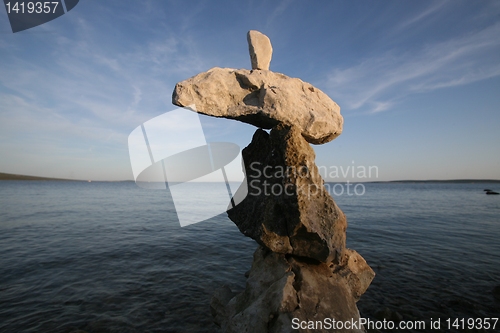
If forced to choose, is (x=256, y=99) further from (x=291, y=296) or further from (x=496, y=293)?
(x=496, y=293)

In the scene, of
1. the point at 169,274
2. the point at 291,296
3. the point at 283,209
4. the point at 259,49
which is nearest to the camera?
the point at 291,296

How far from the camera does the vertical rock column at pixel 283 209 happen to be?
518cm

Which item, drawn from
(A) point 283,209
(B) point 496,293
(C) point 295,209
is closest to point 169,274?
(A) point 283,209

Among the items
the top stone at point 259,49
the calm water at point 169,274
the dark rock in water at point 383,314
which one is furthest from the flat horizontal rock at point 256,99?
the calm water at point 169,274

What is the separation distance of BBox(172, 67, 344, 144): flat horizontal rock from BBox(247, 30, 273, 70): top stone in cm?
66

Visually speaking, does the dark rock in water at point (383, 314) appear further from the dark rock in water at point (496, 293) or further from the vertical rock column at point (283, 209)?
the dark rock in water at point (496, 293)

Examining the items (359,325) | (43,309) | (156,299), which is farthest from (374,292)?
(43,309)

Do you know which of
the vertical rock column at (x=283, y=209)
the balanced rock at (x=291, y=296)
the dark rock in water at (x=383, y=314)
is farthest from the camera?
the dark rock in water at (x=383, y=314)

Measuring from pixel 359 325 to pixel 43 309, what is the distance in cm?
976

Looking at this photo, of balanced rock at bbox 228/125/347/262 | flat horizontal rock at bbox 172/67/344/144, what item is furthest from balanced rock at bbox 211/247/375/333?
flat horizontal rock at bbox 172/67/344/144

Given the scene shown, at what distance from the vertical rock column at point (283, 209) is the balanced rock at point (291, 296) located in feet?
0.06

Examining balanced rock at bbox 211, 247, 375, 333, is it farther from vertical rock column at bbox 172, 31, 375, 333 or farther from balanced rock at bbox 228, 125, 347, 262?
balanced rock at bbox 228, 125, 347, 262

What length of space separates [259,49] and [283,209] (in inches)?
180

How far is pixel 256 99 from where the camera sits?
6.35m
